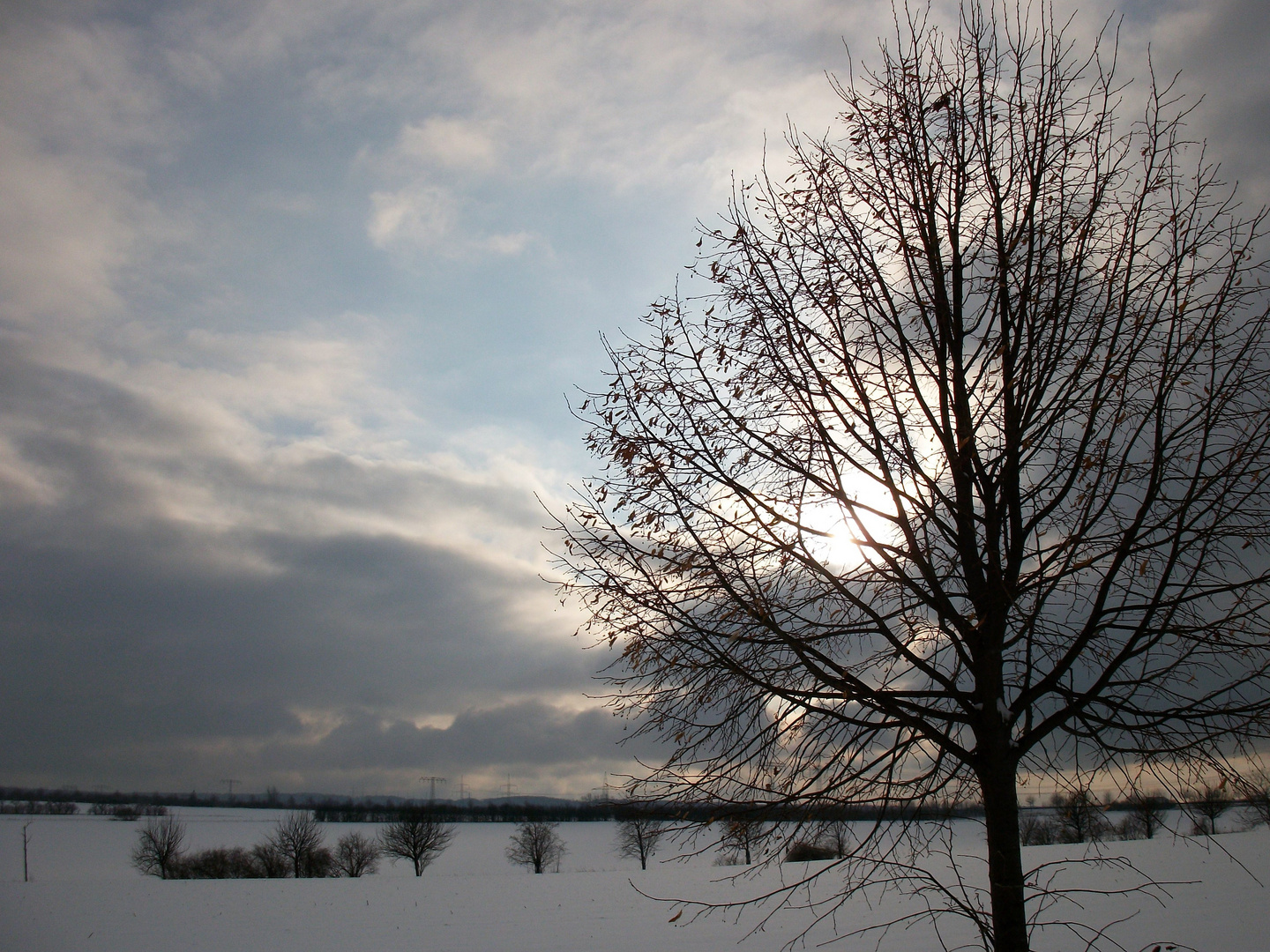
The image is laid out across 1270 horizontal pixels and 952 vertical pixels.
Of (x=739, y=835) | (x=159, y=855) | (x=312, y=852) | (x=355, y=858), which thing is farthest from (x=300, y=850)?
(x=739, y=835)

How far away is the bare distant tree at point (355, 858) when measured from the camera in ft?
211

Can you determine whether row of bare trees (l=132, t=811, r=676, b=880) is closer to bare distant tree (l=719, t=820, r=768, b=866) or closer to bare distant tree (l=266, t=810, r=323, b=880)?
bare distant tree (l=266, t=810, r=323, b=880)

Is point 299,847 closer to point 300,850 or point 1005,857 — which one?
point 300,850

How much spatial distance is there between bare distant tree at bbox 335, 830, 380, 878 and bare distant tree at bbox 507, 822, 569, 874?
12.9m

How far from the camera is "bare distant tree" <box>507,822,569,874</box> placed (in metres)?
69.3

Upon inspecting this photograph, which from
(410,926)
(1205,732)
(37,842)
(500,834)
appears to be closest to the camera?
(1205,732)

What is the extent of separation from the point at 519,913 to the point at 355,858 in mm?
44756

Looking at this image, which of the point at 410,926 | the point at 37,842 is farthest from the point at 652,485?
the point at 37,842

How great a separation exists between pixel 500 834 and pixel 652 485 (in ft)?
420

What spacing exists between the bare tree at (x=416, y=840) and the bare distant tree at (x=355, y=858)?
2846 mm

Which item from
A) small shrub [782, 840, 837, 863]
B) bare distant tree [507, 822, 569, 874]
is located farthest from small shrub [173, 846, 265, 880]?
small shrub [782, 840, 837, 863]

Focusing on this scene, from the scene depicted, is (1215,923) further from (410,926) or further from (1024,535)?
(410,926)

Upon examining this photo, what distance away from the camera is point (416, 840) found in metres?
69.1

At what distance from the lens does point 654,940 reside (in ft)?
63.7
